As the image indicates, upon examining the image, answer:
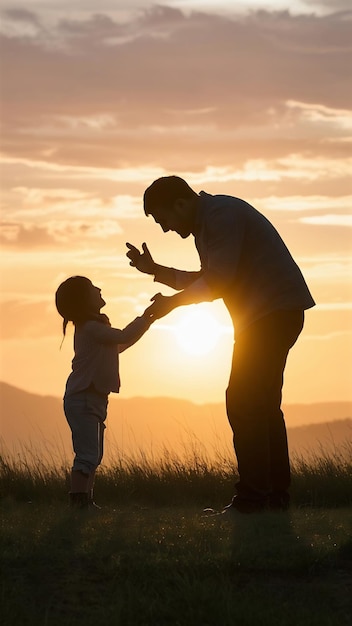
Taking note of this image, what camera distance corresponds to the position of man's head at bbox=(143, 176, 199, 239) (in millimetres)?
7793

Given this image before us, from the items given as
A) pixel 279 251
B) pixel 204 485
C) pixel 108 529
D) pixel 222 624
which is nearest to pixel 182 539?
pixel 108 529

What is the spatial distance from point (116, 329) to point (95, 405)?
2.13ft

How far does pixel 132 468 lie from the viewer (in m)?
10.7

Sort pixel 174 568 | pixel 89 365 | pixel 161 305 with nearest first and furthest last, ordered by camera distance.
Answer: pixel 174 568, pixel 161 305, pixel 89 365

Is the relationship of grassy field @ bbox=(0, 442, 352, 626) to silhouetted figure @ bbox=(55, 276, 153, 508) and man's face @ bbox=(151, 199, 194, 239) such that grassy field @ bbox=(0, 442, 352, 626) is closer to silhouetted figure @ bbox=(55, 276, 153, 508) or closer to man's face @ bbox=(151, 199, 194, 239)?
silhouetted figure @ bbox=(55, 276, 153, 508)

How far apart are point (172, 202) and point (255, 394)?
1.51 meters

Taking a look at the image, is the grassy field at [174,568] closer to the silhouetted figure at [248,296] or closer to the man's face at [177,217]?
the silhouetted figure at [248,296]

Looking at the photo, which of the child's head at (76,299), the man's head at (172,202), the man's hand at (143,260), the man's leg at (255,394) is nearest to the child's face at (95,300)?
the child's head at (76,299)

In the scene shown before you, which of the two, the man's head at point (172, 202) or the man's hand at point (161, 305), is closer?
the man's head at point (172, 202)

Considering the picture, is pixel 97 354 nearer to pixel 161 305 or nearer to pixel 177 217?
pixel 161 305

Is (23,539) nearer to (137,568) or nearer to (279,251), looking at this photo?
(137,568)

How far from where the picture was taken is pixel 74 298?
8.86 meters

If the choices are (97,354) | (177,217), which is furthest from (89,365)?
(177,217)

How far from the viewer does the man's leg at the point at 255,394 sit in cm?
764
